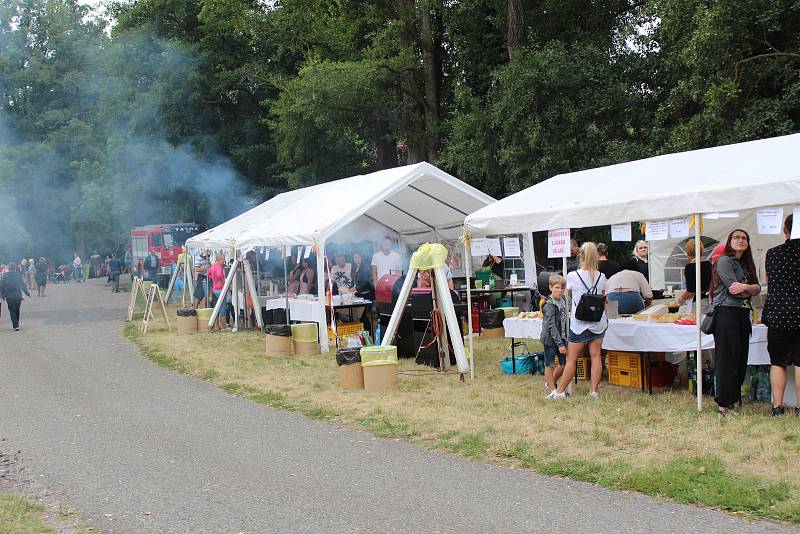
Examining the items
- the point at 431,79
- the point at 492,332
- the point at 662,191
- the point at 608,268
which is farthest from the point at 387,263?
the point at 431,79

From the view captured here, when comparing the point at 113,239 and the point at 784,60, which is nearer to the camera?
the point at 784,60

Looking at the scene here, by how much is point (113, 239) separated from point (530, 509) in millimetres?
57032

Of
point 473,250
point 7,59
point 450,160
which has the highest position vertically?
point 7,59

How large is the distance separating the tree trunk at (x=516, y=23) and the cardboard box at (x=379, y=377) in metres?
14.2

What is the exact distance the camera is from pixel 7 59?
1994 inches

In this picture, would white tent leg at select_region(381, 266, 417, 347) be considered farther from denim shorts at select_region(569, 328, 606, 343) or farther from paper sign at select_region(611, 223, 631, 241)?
paper sign at select_region(611, 223, 631, 241)

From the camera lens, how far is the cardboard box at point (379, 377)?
10.1 metres

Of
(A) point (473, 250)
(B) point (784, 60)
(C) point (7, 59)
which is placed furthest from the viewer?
(C) point (7, 59)

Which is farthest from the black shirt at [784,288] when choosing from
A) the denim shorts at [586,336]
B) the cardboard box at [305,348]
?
the cardboard box at [305,348]

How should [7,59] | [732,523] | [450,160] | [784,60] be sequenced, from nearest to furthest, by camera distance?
[732,523]
[784,60]
[450,160]
[7,59]

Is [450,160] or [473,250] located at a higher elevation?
[450,160]

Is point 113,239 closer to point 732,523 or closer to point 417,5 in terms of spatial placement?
point 417,5

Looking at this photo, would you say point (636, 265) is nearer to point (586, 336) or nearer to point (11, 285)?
point (586, 336)

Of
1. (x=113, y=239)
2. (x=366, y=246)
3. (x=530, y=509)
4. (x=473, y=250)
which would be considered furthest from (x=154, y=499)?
(x=113, y=239)
